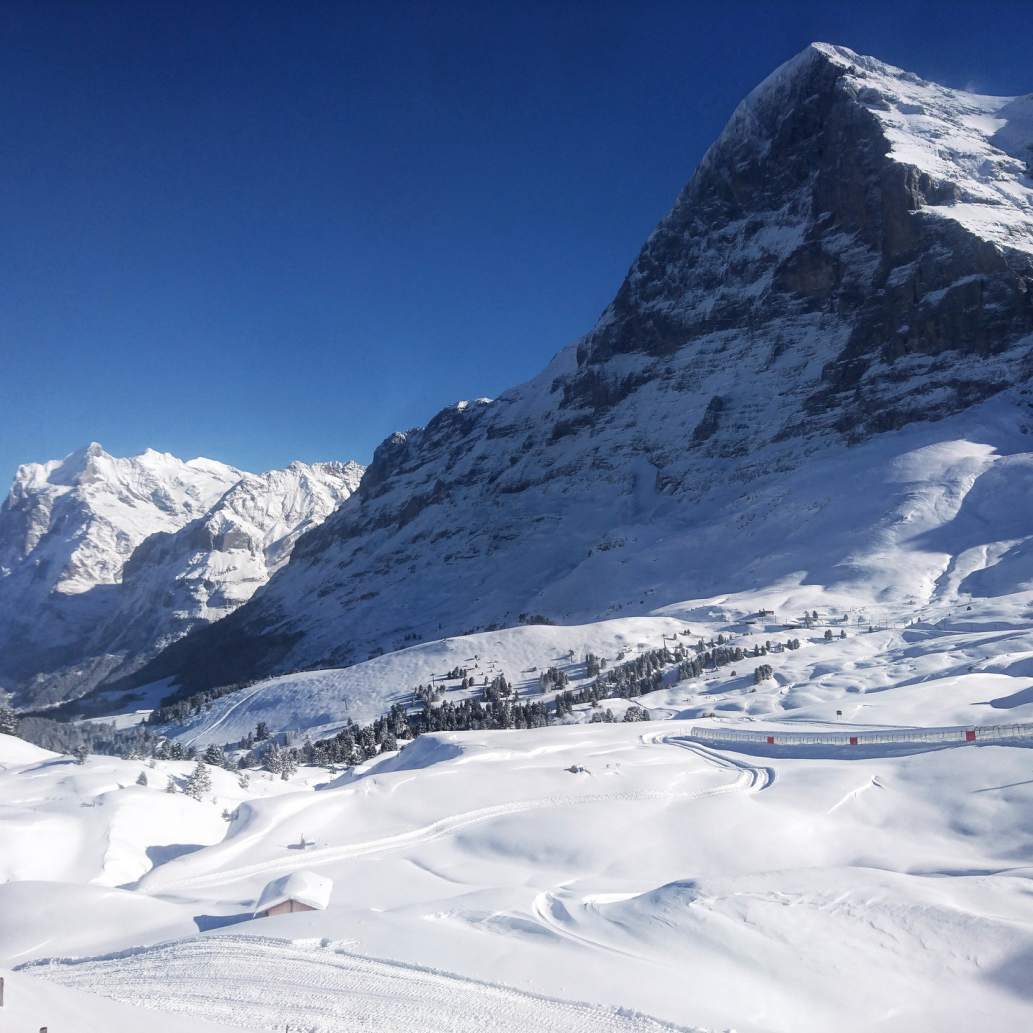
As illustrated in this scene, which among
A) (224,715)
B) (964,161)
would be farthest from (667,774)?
(964,161)

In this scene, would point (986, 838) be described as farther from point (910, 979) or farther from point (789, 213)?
point (789, 213)

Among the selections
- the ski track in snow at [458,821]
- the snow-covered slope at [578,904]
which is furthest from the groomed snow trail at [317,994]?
the ski track in snow at [458,821]

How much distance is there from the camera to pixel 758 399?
16788cm

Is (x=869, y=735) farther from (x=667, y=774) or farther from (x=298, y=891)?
(x=298, y=891)

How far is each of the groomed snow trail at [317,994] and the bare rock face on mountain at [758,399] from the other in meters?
100

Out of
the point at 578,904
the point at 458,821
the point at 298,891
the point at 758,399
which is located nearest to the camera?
the point at 578,904

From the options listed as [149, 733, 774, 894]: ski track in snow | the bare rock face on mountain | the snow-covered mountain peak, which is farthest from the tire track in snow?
the snow-covered mountain peak

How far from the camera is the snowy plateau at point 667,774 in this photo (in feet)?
51.8

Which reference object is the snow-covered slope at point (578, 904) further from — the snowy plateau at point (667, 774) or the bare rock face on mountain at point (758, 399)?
the bare rock face on mountain at point (758, 399)

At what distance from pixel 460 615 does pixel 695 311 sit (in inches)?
3801

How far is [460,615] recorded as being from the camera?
490 ft

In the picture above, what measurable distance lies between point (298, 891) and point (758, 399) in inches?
6295

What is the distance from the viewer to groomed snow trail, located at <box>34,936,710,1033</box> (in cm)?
1392

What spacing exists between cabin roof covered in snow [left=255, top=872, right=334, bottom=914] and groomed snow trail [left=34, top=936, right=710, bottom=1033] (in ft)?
10.1
